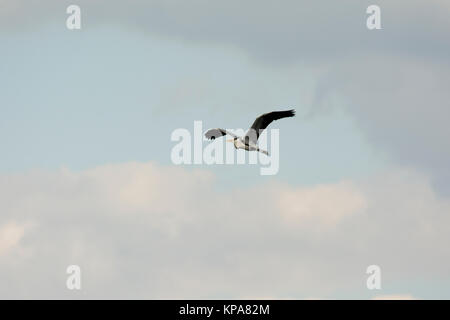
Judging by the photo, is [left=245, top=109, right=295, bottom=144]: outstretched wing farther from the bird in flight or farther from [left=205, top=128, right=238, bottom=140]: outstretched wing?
[left=205, top=128, right=238, bottom=140]: outstretched wing

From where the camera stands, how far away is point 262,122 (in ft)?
240

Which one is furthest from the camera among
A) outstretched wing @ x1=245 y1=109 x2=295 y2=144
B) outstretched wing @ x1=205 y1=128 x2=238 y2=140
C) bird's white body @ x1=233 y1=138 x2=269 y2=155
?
outstretched wing @ x1=205 y1=128 x2=238 y2=140

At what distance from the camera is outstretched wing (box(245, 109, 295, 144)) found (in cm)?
7131

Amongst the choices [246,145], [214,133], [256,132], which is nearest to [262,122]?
[256,132]

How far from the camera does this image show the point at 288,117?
70.8m

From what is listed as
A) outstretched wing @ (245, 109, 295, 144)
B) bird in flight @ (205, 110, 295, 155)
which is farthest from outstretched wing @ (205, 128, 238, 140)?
outstretched wing @ (245, 109, 295, 144)

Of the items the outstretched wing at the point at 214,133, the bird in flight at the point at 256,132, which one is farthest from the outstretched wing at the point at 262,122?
the outstretched wing at the point at 214,133
